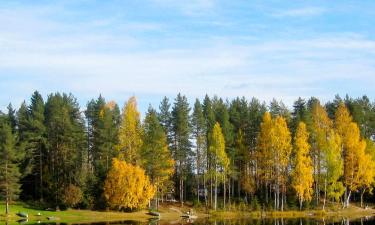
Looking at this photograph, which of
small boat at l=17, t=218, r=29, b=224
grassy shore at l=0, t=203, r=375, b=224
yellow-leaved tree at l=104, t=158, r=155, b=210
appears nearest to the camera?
small boat at l=17, t=218, r=29, b=224

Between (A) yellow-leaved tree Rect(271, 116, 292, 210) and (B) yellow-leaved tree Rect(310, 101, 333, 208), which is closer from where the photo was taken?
(A) yellow-leaved tree Rect(271, 116, 292, 210)

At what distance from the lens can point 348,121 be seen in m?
104

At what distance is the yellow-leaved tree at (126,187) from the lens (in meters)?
88.6

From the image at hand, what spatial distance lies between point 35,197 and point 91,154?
11.8 metres

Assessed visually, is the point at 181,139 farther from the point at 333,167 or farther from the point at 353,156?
the point at 353,156

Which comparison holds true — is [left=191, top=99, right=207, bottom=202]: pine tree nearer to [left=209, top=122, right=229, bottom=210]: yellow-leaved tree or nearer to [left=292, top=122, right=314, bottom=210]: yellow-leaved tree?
[left=209, top=122, right=229, bottom=210]: yellow-leaved tree

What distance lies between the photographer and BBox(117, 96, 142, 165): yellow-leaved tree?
93.8 m

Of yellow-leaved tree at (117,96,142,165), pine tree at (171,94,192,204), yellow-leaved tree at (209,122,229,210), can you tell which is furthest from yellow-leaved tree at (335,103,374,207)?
yellow-leaved tree at (117,96,142,165)

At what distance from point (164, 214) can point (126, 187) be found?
24.5ft

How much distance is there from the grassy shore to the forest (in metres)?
2.06

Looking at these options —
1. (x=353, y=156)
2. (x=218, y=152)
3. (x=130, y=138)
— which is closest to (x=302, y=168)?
(x=353, y=156)

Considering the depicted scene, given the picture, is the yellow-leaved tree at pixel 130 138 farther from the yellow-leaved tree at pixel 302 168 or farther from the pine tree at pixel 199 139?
the yellow-leaved tree at pixel 302 168

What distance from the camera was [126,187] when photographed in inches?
3487

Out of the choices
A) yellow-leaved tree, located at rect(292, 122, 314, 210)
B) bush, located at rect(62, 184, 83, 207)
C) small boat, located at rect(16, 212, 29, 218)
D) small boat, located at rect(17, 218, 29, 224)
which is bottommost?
small boat, located at rect(17, 218, 29, 224)
